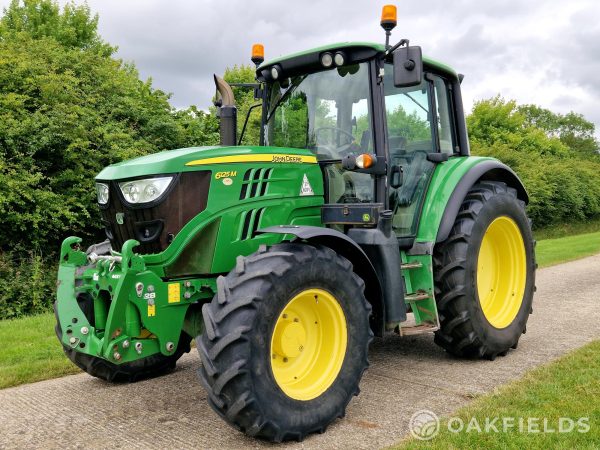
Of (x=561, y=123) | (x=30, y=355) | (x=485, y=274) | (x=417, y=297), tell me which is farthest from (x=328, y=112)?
(x=561, y=123)

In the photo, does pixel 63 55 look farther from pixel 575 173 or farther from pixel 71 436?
pixel 575 173

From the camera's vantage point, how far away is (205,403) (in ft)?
14.2

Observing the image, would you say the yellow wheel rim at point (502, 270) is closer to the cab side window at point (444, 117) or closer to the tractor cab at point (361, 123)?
the cab side window at point (444, 117)

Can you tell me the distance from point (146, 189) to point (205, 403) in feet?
5.19

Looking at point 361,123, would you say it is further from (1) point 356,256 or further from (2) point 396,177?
(1) point 356,256

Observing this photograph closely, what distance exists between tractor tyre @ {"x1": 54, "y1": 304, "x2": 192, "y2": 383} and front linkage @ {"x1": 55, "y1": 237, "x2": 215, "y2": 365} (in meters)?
0.61

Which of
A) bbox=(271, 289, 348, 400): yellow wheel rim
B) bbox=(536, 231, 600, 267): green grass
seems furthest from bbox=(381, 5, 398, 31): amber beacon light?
bbox=(536, 231, 600, 267): green grass

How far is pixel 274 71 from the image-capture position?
5145mm

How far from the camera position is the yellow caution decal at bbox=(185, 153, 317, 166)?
4059mm

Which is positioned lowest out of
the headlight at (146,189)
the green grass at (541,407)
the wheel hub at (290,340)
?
the green grass at (541,407)

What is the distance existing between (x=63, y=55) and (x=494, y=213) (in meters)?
10.6

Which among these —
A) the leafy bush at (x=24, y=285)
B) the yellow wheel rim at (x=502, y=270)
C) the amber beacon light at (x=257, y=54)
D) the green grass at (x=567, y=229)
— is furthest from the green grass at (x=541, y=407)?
the green grass at (x=567, y=229)

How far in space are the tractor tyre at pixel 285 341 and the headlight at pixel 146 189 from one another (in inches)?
29.9

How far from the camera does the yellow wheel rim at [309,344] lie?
3.84 metres
